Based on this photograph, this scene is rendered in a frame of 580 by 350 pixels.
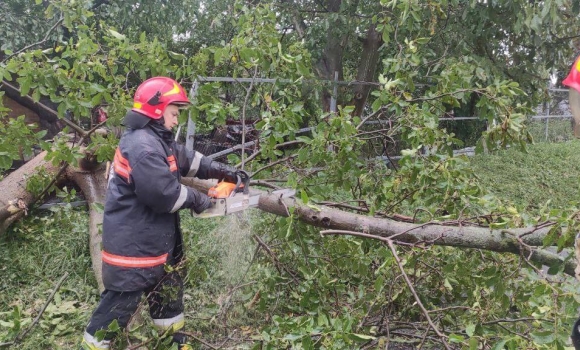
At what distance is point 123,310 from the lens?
2.58 metres

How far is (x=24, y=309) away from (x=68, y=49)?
5.60ft

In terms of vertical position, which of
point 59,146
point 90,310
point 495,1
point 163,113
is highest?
point 495,1

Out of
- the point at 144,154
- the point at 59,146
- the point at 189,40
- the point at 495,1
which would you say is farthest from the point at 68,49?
the point at 189,40

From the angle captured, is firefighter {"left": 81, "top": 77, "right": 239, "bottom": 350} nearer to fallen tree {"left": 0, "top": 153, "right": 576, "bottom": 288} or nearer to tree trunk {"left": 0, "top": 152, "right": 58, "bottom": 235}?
fallen tree {"left": 0, "top": 153, "right": 576, "bottom": 288}

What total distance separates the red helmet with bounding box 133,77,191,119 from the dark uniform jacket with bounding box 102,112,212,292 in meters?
0.07

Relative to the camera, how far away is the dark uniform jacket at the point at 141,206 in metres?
2.40

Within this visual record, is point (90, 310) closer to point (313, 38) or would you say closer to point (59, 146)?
point (59, 146)

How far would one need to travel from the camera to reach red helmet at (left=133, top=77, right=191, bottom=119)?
2531 millimetres

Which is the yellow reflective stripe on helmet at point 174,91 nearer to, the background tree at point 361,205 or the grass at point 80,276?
the background tree at point 361,205

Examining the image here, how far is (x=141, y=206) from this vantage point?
2531mm

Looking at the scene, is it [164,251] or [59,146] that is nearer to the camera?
[164,251]

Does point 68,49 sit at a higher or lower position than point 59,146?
higher

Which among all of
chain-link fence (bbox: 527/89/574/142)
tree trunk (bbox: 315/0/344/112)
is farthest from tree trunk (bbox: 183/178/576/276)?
chain-link fence (bbox: 527/89/574/142)

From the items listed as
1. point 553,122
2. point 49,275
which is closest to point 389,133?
point 49,275
